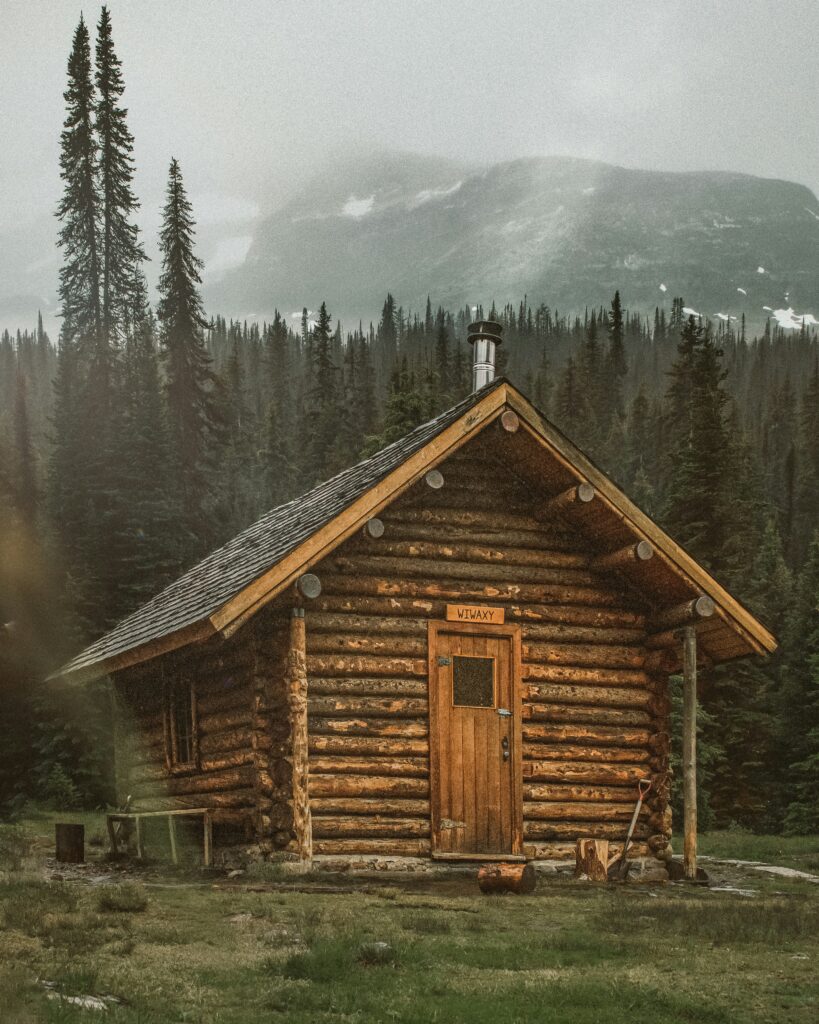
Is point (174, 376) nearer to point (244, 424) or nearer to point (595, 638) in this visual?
point (595, 638)

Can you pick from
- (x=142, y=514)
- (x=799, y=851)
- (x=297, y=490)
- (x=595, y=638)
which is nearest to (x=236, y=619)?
(x=595, y=638)

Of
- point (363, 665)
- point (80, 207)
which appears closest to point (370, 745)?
point (363, 665)

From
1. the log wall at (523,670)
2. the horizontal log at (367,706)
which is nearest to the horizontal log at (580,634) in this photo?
the log wall at (523,670)

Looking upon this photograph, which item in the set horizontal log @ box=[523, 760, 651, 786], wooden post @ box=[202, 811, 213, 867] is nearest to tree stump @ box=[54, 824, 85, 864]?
wooden post @ box=[202, 811, 213, 867]

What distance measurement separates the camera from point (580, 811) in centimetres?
1780

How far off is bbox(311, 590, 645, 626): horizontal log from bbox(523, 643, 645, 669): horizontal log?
0.97 feet

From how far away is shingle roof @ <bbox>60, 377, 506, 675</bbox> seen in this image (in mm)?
16219

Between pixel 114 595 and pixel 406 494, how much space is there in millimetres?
27833

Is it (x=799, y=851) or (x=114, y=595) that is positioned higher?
(x=114, y=595)

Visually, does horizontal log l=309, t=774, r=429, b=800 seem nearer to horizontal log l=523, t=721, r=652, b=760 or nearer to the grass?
horizontal log l=523, t=721, r=652, b=760

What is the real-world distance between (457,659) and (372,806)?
2.17 metres

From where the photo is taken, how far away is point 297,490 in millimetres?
92625

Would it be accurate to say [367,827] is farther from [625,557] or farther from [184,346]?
[184,346]

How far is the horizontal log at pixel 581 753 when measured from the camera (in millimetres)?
17672
